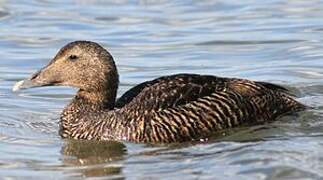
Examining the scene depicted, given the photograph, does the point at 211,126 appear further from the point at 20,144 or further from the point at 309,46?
the point at 309,46

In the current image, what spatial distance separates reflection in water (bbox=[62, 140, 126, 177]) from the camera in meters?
12.5

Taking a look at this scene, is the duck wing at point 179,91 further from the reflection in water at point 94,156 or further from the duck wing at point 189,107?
the reflection in water at point 94,156

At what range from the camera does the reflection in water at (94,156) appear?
40.9 ft

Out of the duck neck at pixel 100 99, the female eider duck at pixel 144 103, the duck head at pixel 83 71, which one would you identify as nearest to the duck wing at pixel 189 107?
the female eider duck at pixel 144 103

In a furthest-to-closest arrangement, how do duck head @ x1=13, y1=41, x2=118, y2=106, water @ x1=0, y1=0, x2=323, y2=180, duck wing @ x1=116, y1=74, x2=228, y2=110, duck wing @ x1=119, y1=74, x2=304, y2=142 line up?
duck head @ x1=13, y1=41, x2=118, y2=106 < duck wing @ x1=116, y1=74, x2=228, y2=110 < duck wing @ x1=119, y1=74, x2=304, y2=142 < water @ x1=0, y1=0, x2=323, y2=180

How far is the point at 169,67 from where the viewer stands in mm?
18344

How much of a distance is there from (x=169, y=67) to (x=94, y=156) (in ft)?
17.1

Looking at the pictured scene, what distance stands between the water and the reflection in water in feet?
0.03

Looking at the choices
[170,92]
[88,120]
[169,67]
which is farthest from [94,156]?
[169,67]

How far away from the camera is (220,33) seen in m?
21.1

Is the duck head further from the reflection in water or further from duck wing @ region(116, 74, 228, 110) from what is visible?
the reflection in water

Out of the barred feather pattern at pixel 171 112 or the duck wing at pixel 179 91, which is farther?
the duck wing at pixel 179 91

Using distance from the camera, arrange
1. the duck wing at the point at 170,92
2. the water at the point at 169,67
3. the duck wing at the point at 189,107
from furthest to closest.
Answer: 1. the duck wing at the point at 170,92
2. the duck wing at the point at 189,107
3. the water at the point at 169,67

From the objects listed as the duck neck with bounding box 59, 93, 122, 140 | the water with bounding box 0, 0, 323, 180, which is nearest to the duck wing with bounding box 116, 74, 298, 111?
the duck neck with bounding box 59, 93, 122, 140
